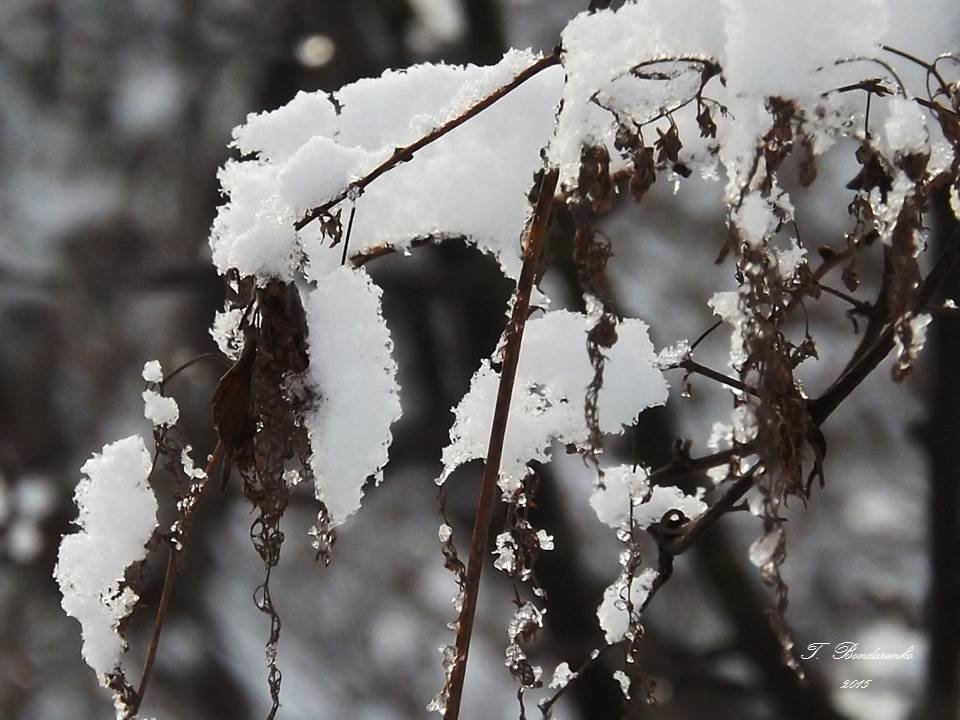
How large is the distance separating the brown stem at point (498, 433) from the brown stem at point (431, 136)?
0.20 feet

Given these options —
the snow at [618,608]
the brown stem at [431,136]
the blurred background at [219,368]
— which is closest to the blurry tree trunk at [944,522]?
the blurred background at [219,368]

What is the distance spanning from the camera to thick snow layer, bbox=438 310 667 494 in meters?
0.75

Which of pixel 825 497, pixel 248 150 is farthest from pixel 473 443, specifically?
pixel 825 497

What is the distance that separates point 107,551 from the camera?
775 mm

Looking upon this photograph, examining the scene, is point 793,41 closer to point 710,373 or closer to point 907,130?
point 907,130

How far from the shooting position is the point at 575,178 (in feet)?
1.97

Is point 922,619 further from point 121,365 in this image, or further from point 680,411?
point 121,365

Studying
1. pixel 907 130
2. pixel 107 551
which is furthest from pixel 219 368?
pixel 907 130

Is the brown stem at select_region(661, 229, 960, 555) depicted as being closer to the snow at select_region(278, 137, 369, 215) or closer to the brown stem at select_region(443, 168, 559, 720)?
the brown stem at select_region(443, 168, 559, 720)

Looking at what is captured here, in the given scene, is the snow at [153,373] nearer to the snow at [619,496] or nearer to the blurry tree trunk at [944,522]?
the snow at [619,496]

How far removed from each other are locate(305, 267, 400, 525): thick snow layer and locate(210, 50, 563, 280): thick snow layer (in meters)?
0.04

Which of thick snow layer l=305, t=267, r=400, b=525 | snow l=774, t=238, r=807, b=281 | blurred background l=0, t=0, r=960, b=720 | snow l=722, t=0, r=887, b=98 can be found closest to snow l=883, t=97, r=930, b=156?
snow l=722, t=0, r=887, b=98

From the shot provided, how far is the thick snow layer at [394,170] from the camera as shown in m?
0.67

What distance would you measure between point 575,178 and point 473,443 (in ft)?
0.79
